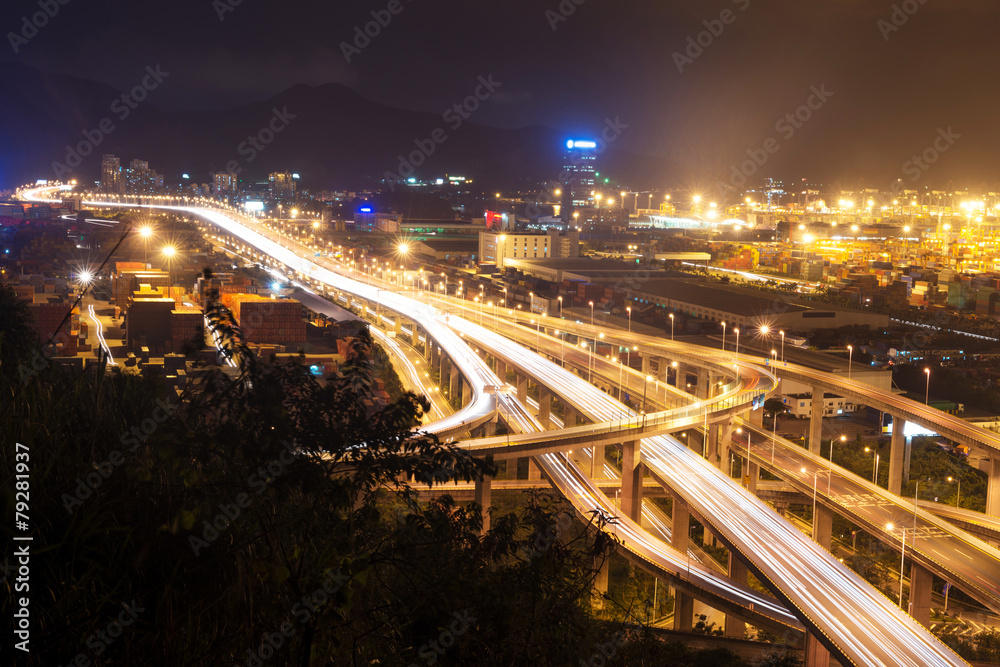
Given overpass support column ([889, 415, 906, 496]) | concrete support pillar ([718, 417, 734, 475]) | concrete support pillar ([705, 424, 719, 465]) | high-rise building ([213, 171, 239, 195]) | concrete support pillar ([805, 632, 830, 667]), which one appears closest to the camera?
concrete support pillar ([805, 632, 830, 667])

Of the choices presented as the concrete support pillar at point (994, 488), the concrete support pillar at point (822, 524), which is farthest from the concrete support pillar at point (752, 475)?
the concrete support pillar at point (994, 488)

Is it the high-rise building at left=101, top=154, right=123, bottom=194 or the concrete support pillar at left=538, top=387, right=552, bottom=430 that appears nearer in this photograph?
the concrete support pillar at left=538, top=387, right=552, bottom=430

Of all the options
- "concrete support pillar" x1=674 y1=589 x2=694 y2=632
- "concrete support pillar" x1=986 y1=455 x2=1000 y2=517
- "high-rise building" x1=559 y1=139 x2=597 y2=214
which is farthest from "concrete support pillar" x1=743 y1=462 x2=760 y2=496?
"high-rise building" x1=559 y1=139 x2=597 y2=214

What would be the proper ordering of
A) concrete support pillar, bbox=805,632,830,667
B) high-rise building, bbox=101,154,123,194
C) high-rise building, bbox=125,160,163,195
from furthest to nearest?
high-rise building, bbox=125,160,163,195
high-rise building, bbox=101,154,123,194
concrete support pillar, bbox=805,632,830,667

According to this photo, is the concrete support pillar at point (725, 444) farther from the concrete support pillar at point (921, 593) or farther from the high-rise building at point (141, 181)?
the high-rise building at point (141, 181)

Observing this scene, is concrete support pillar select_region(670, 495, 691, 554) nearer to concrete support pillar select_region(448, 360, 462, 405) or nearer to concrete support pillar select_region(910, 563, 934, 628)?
concrete support pillar select_region(910, 563, 934, 628)

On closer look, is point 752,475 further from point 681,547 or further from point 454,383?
point 454,383
